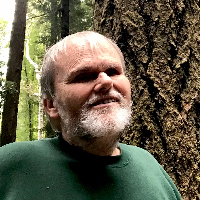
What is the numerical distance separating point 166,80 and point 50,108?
38.2 inches

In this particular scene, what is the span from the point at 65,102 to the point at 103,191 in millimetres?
538

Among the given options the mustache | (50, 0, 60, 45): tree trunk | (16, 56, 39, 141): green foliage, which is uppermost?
(50, 0, 60, 45): tree trunk

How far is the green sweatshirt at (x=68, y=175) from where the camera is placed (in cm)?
123

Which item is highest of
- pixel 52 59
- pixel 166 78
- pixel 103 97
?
pixel 52 59

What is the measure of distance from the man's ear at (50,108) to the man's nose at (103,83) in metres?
0.35

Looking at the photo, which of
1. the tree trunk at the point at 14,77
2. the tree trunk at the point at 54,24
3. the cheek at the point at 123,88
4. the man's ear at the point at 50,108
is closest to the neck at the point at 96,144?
the man's ear at the point at 50,108

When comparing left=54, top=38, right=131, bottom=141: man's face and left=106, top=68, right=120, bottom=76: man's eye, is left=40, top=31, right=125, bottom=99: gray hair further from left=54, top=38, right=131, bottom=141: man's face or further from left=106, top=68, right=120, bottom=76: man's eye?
left=106, top=68, right=120, bottom=76: man's eye

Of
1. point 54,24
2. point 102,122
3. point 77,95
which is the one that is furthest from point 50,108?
point 54,24

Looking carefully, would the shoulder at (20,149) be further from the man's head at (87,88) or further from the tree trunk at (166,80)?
the tree trunk at (166,80)

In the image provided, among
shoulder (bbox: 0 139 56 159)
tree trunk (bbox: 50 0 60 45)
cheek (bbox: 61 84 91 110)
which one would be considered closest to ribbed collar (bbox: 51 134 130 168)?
shoulder (bbox: 0 139 56 159)

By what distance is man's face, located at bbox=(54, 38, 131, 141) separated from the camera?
1.32 metres

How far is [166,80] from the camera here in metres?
1.94

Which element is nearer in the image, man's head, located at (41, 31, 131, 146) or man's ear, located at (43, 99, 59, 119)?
man's head, located at (41, 31, 131, 146)

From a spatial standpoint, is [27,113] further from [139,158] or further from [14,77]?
[139,158]
